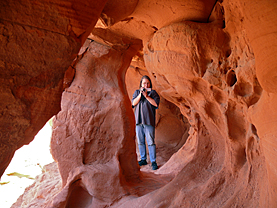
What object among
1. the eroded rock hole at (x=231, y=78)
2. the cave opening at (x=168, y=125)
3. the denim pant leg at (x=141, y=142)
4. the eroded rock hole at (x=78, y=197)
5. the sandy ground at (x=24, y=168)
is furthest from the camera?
the cave opening at (x=168, y=125)

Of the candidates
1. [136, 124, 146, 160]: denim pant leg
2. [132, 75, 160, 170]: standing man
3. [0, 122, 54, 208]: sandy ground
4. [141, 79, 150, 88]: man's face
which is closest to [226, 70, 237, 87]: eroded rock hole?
[132, 75, 160, 170]: standing man

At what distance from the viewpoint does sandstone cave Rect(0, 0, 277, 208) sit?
1.31 m

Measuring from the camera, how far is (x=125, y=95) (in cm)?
330

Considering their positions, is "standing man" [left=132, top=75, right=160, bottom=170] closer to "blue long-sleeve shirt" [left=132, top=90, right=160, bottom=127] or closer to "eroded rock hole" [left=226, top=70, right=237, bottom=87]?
"blue long-sleeve shirt" [left=132, top=90, right=160, bottom=127]

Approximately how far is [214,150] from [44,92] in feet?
6.84

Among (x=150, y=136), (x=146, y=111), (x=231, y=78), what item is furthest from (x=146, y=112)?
(x=231, y=78)

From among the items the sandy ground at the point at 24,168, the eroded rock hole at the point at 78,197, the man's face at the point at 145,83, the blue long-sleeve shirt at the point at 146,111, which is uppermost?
the man's face at the point at 145,83

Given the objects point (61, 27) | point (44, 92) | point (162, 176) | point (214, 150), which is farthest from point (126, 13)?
point (162, 176)

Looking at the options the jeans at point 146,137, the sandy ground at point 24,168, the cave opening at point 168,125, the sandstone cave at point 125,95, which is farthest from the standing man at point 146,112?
the sandy ground at point 24,168

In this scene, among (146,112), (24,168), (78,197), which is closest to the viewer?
(78,197)

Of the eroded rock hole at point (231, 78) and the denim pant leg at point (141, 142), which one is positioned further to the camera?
the denim pant leg at point (141, 142)

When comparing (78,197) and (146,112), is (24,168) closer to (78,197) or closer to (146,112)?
(78,197)

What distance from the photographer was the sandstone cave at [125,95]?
131 cm

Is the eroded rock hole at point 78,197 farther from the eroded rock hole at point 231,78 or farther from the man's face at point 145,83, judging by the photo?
the eroded rock hole at point 231,78
